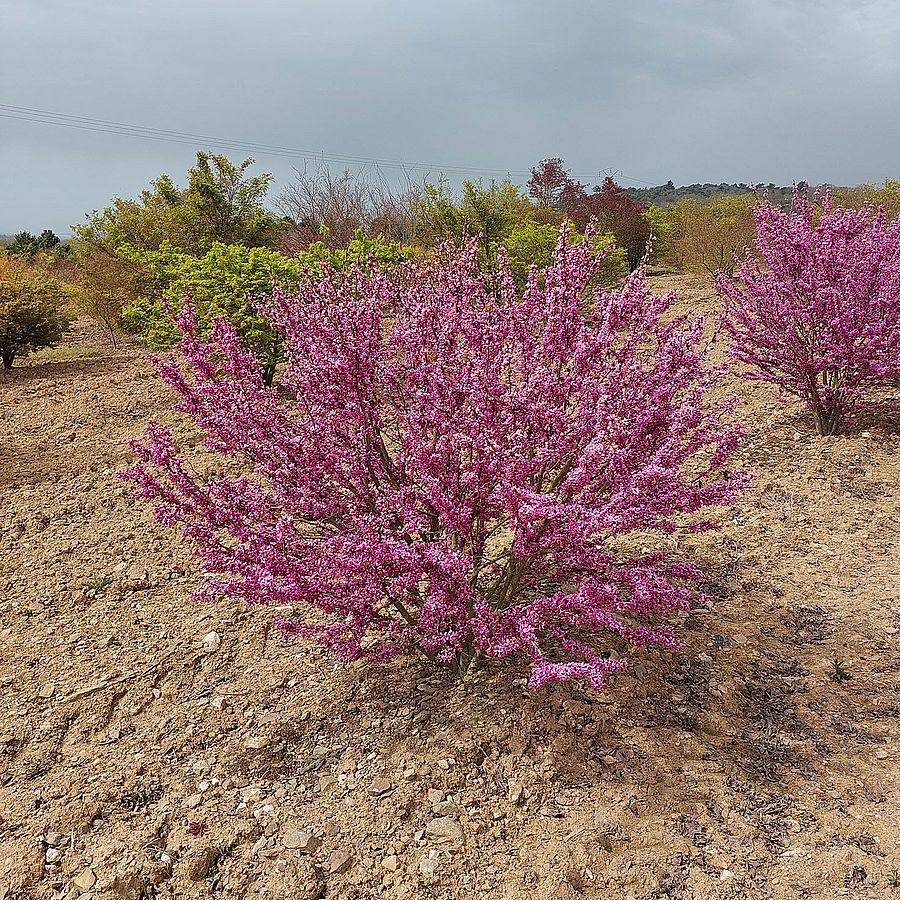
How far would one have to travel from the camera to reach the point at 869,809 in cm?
274

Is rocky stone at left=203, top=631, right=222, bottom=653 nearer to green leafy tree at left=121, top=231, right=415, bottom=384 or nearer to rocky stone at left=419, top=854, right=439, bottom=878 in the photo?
rocky stone at left=419, top=854, right=439, bottom=878

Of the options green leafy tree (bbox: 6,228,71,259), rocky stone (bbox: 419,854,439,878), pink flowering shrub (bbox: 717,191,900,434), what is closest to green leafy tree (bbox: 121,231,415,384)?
pink flowering shrub (bbox: 717,191,900,434)

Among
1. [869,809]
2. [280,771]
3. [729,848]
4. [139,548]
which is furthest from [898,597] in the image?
[139,548]

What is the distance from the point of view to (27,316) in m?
10.9

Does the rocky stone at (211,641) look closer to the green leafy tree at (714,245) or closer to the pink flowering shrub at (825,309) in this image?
the pink flowering shrub at (825,309)

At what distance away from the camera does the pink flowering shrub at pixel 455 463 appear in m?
2.88

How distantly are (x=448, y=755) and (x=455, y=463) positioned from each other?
131 centimetres

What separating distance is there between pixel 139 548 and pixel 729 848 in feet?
14.6

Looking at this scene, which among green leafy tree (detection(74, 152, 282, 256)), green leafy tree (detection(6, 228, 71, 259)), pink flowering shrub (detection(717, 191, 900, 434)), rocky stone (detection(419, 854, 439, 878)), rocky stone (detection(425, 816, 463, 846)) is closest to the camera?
rocky stone (detection(419, 854, 439, 878))

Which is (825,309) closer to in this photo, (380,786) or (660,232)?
(380,786)

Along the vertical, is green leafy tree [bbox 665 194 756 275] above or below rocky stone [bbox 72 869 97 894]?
above

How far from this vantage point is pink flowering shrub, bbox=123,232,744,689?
2877 mm

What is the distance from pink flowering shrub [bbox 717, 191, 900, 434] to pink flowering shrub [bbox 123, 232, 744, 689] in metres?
3.39

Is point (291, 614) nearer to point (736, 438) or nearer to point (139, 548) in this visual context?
point (139, 548)
